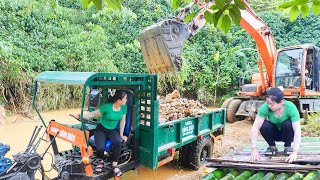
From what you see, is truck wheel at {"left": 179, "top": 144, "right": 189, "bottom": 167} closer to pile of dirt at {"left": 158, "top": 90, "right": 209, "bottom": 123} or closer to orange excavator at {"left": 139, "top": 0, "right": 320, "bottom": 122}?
pile of dirt at {"left": 158, "top": 90, "right": 209, "bottom": 123}

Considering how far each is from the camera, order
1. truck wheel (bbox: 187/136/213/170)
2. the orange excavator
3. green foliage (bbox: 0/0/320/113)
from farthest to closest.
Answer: green foliage (bbox: 0/0/320/113) < the orange excavator < truck wheel (bbox: 187/136/213/170)

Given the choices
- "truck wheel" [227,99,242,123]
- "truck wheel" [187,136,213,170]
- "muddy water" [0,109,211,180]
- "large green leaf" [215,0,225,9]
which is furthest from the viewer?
"truck wheel" [227,99,242,123]

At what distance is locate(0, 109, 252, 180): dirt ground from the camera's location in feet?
19.2

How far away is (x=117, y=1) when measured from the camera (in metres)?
1.92

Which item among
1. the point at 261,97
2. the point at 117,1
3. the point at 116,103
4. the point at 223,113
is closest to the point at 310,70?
the point at 261,97

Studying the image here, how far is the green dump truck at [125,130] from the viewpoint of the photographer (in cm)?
399

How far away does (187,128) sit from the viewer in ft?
18.4

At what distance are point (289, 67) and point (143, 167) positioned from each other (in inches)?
218

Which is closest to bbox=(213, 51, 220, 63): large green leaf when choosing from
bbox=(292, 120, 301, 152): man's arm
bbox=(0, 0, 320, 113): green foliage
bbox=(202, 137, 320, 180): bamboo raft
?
bbox=(0, 0, 320, 113): green foliage

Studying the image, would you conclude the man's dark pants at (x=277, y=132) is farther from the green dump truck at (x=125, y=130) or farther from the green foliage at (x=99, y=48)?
the green foliage at (x=99, y=48)

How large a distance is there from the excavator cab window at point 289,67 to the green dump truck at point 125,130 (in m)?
4.55

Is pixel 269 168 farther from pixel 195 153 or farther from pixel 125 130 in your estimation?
pixel 195 153

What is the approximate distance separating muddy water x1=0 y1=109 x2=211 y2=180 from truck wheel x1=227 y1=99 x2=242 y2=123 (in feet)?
15.1

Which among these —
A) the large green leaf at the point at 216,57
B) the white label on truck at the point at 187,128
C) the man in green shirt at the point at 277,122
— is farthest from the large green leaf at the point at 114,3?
the large green leaf at the point at 216,57
